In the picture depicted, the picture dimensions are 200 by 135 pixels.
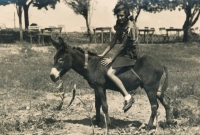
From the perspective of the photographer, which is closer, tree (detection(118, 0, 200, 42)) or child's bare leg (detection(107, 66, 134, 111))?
child's bare leg (detection(107, 66, 134, 111))

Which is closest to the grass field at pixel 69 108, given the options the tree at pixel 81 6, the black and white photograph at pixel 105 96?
the black and white photograph at pixel 105 96

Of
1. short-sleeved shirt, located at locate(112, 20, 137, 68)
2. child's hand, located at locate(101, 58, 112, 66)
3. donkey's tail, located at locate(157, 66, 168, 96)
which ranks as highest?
short-sleeved shirt, located at locate(112, 20, 137, 68)

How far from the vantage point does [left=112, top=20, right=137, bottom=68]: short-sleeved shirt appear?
6.42 metres

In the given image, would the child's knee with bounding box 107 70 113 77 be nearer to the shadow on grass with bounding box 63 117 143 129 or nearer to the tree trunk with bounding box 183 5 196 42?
the shadow on grass with bounding box 63 117 143 129

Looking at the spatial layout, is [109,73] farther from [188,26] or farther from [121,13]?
[188,26]

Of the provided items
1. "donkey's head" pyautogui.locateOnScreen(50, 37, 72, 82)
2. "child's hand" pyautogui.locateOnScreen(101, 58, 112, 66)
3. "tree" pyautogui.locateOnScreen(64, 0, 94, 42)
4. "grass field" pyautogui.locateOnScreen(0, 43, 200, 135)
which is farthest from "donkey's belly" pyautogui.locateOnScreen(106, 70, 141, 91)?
"tree" pyautogui.locateOnScreen(64, 0, 94, 42)

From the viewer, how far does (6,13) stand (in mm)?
33500

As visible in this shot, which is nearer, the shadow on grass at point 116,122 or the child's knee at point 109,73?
the child's knee at point 109,73

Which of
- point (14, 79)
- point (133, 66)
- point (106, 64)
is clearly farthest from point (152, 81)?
point (14, 79)

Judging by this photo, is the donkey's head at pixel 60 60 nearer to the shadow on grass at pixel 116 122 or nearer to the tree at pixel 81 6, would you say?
the shadow on grass at pixel 116 122

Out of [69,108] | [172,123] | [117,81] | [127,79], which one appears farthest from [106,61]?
[69,108]

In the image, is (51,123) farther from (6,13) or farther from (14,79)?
(6,13)

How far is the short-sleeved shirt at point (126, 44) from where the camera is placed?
253 inches

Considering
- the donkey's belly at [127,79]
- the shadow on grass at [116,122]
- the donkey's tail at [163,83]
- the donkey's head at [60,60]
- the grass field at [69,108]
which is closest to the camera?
the donkey's head at [60,60]
